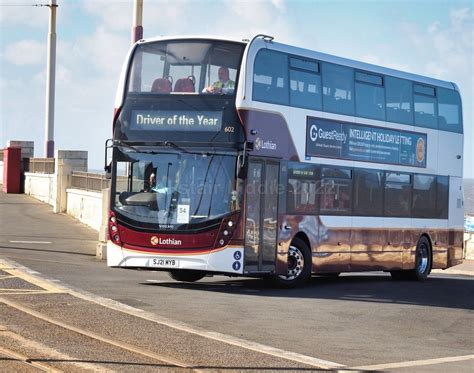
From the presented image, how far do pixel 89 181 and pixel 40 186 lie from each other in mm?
8460

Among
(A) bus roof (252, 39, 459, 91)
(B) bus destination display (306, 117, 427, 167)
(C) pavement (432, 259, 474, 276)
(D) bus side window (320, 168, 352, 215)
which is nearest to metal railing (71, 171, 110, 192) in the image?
(C) pavement (432, 259, 474, 276)

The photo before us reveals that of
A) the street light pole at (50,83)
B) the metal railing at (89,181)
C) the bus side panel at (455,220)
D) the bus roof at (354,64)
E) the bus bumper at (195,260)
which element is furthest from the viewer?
the street light pole at (50,83)

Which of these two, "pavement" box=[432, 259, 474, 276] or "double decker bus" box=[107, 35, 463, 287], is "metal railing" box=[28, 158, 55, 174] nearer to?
"pavement" box=[432, 259, 474, 276]

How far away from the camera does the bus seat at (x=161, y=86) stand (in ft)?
60.9

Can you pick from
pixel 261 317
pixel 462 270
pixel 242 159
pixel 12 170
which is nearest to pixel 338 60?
pixel 242 159

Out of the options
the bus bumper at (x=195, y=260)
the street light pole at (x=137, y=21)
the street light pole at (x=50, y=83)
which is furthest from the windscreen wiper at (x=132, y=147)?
the street light pole at (x=50, y=83)

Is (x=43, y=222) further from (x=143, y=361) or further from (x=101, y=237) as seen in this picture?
(x=143, y=361)

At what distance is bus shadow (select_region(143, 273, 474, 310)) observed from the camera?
19.0 meters

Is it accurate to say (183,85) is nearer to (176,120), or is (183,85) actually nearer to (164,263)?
(176,120)

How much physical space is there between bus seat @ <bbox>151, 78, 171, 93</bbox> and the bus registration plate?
286 centimetres

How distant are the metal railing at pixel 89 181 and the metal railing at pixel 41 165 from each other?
15.3ft

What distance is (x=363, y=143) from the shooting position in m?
21.6

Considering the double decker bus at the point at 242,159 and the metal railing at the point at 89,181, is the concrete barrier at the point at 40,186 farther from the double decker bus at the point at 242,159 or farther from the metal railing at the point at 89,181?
the double decker bus at the point at 242,159

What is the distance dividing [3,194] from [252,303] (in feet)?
99.0
